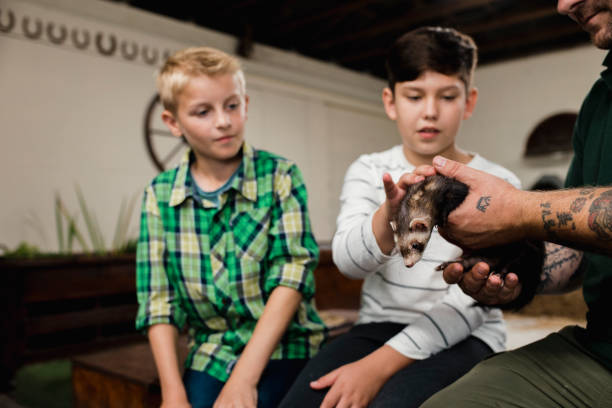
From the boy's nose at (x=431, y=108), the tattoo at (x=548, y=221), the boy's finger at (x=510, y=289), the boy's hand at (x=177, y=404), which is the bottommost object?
the boy's hand at (x=177, y=404)

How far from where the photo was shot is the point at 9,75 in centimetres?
434

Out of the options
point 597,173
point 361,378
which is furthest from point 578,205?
point 361,378

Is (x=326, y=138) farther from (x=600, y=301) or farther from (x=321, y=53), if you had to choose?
(x=600, y=301)

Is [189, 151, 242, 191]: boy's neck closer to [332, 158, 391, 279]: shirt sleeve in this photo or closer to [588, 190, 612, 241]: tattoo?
[332, 158, 391, 279]: shirt sleeve

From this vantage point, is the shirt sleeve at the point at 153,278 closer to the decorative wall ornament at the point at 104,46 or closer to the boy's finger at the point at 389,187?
the boy's finger at the point at 389,187

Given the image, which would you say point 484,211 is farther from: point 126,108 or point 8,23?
point 126,108

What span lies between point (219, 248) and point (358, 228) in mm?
504

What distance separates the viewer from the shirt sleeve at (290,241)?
1480mm

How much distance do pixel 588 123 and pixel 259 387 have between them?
3.87ft

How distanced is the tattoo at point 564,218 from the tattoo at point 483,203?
4.9 inches

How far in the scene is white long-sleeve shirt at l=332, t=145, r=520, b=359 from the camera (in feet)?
4.00

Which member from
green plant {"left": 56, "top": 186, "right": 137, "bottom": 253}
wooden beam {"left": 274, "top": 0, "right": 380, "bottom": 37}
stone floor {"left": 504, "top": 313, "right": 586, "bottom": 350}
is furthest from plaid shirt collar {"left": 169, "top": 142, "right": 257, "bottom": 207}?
wooden beam {"left": 274, "top": 0, "right": 380, "bottom": 37}

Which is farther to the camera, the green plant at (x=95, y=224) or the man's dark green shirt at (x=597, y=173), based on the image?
the green plant at (x=95, y=224)

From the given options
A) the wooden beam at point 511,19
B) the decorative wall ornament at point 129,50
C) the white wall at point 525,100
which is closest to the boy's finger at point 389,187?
the decorative wall ornament at point 129,50
